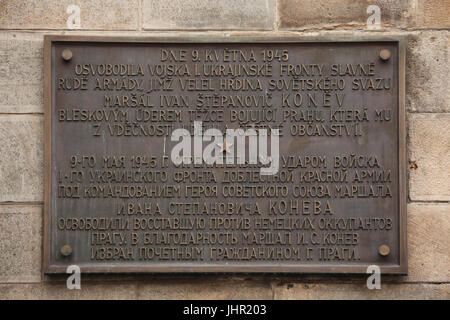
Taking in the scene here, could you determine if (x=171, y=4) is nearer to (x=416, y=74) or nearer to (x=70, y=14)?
(x=70, y=14)

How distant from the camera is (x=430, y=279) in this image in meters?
5.67

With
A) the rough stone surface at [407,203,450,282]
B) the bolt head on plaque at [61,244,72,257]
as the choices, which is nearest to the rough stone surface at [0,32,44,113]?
the bolt head on plaque at [61,244,72,257]

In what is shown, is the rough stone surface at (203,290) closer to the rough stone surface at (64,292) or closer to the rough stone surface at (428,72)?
the rough stone surface at (64,292)

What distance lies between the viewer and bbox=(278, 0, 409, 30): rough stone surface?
19.2 ft

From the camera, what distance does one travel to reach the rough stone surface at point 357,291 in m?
5.66

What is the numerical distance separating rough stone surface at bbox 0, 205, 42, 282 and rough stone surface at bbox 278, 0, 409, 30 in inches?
107

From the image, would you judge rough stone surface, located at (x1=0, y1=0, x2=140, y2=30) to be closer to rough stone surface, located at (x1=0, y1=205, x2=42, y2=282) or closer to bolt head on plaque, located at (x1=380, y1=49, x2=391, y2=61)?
rough stone surface, located at (x1=0, y1=205, x2=42, y2=282)

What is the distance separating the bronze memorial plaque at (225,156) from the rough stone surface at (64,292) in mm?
231

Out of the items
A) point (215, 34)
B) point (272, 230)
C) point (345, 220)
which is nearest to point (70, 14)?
point (215, 34)

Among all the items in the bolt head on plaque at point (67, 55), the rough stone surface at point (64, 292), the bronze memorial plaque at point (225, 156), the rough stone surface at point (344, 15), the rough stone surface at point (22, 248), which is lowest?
the rough stone surface at point (64, 292)

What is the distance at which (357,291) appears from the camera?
5.66m

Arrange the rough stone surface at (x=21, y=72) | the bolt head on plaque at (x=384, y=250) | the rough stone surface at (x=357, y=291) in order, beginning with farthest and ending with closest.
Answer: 1. the rough stone surface at (x=21, y=72)
2. the rough stone surface at (x=357, y=291)
3. the bolt head on plaque at (x=384, y=250)

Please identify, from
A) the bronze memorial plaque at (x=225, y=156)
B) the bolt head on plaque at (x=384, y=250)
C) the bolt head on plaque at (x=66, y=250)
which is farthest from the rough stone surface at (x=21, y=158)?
the bolt head on plaque at (x=384, y=250)

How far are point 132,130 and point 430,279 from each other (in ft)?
9.23
